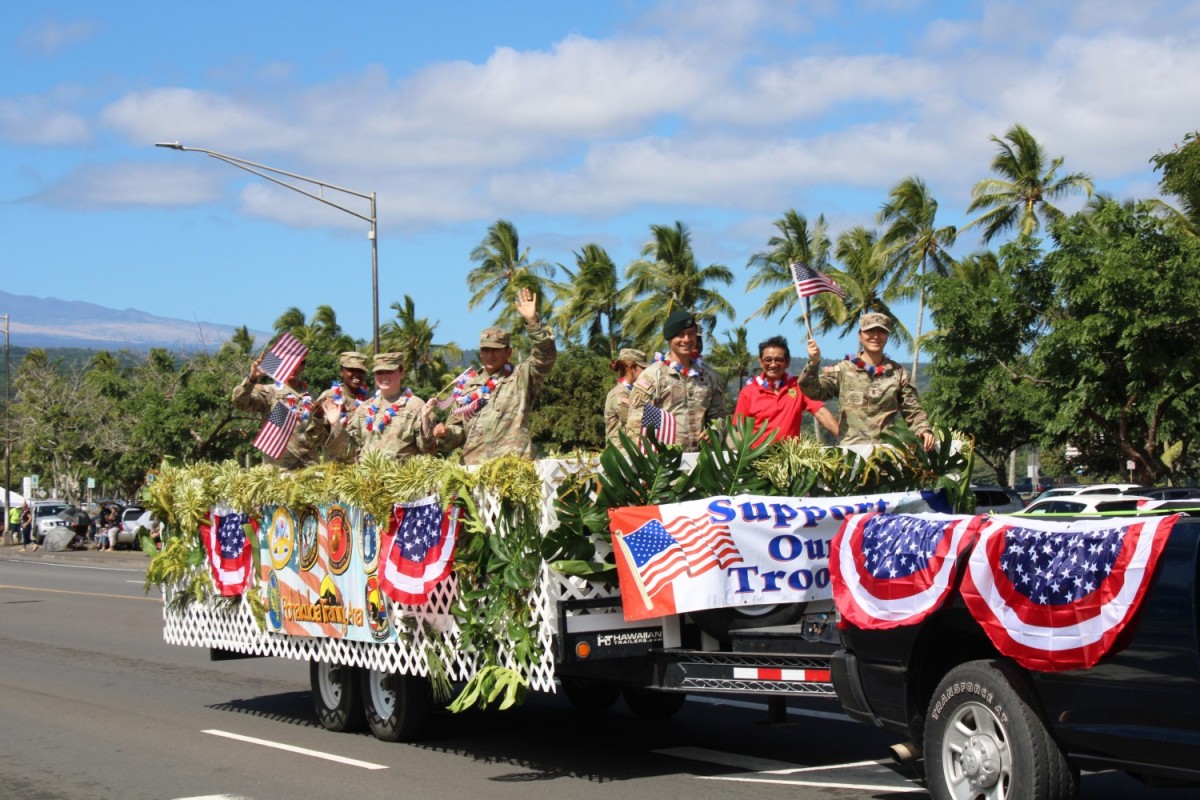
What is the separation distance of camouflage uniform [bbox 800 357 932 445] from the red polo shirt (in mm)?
270

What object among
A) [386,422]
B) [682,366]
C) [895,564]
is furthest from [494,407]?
[895,564]

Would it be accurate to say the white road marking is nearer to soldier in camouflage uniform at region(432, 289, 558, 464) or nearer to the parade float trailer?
the parade float trailer

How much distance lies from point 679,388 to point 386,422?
239 cm

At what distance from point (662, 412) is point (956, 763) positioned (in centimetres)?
365

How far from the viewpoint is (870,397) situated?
31.0ft

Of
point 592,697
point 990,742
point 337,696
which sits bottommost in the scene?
point 592,697

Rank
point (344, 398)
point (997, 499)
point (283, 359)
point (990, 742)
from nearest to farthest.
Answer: point (990, 742), point (344, 398), point (283, 359), point (997, 499)

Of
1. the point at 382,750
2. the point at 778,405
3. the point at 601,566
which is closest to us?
the point at 601,566

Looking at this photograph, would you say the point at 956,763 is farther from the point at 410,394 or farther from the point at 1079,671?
the point at 410,394

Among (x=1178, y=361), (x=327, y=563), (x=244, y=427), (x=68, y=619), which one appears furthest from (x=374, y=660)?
(x=244, y=427)

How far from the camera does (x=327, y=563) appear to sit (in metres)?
9.22

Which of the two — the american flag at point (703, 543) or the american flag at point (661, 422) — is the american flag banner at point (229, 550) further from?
the american flag at point (703, 543)

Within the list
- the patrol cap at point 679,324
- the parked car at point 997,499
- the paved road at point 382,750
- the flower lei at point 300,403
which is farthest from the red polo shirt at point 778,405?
the parked car at point 997,499

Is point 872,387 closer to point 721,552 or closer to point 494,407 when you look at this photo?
point 494,407
